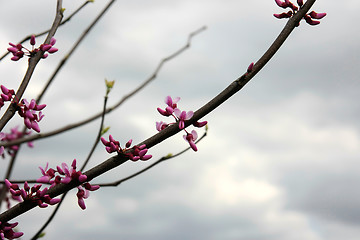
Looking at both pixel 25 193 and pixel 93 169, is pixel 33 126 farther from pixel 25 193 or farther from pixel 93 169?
pixel 93 169

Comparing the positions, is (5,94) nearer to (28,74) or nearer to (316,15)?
(28,74)

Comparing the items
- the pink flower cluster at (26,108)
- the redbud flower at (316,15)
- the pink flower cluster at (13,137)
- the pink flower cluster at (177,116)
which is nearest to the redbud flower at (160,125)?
the pink flower cluster at (177,116)

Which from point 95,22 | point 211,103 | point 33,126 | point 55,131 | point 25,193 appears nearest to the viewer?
point 55,131

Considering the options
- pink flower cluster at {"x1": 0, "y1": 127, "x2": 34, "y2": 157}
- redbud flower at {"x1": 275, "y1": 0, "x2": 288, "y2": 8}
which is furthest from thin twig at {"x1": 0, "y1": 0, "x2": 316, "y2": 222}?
pink flower cluster at {"x1": 0, "y1": 127, "x2": 34, "y2": 157}

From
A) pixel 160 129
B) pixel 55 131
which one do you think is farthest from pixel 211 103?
pixel 55 131

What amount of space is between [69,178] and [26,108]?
0.95m

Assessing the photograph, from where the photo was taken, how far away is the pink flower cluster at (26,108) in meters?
4.48

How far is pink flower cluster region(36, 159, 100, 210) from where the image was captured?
390cm

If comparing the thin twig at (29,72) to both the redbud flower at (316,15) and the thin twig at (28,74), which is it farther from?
the redbud flower at (316,15)

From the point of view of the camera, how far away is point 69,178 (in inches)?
154

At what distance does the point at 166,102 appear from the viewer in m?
4.20

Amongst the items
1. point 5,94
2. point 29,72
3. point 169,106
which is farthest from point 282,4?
point 5,94

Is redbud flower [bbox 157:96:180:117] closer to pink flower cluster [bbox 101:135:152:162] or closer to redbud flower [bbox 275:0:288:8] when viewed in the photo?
pink flower cluster [bbox 101:135:152:162]

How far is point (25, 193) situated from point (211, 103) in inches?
64.9
